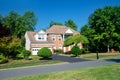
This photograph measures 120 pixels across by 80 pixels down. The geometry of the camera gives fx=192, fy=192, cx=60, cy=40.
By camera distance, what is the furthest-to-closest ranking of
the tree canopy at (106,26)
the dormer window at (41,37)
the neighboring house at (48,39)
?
the dormer window at (41,37)
the tree canopy at (106,26)
the neighboring house at (48,39)

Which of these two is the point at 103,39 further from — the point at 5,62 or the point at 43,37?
the point at 5,62

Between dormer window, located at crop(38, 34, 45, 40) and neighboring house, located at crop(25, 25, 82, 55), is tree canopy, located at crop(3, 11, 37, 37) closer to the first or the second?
neighboring house, located at crop(25, 25, 82, 55)

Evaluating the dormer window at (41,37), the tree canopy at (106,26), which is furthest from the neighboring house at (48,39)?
the tree canopy at (106,26)

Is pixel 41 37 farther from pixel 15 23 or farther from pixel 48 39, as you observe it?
pixel 15 23

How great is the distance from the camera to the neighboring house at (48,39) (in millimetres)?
50562

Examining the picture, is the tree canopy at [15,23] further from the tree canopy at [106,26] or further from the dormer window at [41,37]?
the tree canopy at [106,26]

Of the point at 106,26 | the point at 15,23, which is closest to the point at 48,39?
the point at 106,26

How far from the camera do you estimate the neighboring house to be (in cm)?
5056

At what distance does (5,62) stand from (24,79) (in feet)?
56.4

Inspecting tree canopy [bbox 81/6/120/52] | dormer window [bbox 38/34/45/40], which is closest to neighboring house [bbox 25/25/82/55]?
dormer window [bbox 38/34/45/40]

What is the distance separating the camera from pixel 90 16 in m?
56.9

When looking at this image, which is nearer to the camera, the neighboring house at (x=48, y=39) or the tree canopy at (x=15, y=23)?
the neighboring house at (x=48, y=39)

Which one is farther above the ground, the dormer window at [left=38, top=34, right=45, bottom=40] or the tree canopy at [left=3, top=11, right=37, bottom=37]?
the tree canopy at [left=3, top=11, right=37, bottom=37]

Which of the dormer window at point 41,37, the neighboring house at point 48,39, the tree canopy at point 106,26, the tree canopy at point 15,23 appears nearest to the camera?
the neighboring house at point 48,39
